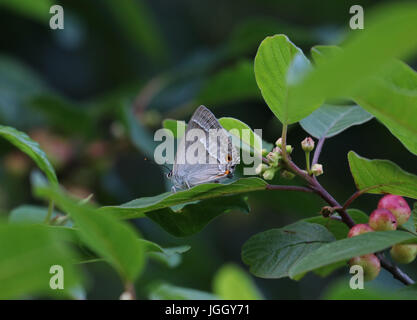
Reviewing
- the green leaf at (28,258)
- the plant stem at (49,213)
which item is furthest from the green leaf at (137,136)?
the green leaf at (28,258)

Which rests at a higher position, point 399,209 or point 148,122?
point 148,122

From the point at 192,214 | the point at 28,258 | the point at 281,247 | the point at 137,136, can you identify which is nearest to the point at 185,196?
the point at 192,214

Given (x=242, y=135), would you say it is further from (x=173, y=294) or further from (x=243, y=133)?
(x=173, y=294)

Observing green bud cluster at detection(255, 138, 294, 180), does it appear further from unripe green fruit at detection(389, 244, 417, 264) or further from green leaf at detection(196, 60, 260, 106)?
green leaf at detection(196, 60, 260, 106)

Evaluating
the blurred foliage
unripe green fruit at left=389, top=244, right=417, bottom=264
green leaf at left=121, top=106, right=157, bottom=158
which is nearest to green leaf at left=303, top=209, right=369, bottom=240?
the blurred foliage
